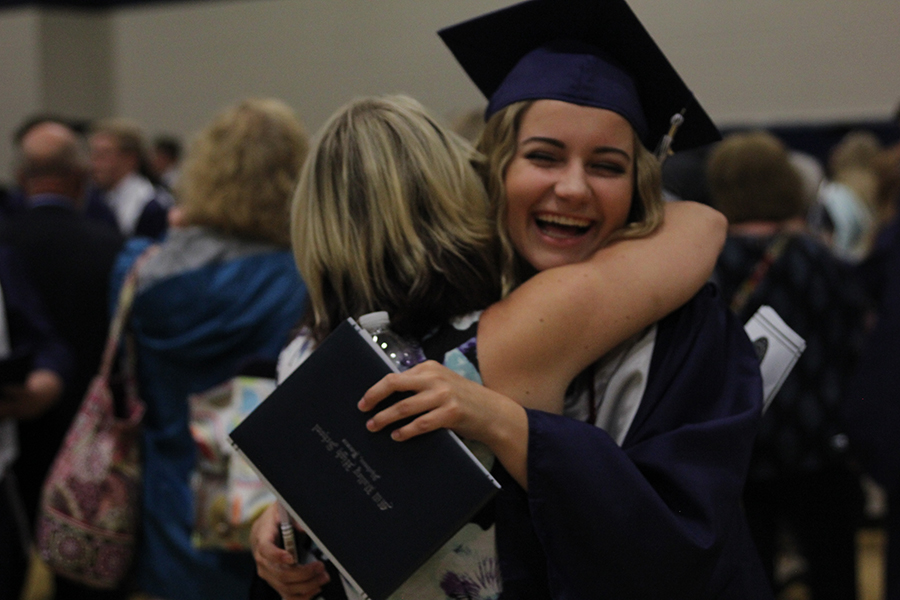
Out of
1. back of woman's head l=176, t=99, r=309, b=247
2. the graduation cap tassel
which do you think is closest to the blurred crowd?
back of woman's head l=176, t=99, r=309, b=247

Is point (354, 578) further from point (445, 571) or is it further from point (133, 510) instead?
point (133, 510)

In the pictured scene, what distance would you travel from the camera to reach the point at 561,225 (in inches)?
62.8

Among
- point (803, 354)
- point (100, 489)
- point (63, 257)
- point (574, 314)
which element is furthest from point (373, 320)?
point (63, 257)

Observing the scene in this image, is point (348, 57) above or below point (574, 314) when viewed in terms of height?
above

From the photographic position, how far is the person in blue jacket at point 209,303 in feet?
9.06

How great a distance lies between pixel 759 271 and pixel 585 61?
5.68 feet

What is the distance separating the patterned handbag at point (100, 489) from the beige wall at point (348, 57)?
1.42 metres

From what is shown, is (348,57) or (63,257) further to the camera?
(348,57)

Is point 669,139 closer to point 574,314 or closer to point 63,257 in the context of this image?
point 574,314

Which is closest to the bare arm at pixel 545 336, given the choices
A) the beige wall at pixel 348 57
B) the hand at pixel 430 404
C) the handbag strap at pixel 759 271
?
the hand at pixel 430 404

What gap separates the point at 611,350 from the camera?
1.56m

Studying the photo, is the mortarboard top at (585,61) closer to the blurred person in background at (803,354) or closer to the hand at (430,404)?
the hand at (430,404)

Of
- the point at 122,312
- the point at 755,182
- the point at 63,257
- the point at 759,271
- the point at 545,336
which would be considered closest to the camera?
the point at 545,336

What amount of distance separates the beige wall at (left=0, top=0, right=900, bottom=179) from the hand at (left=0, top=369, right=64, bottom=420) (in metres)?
1.64
